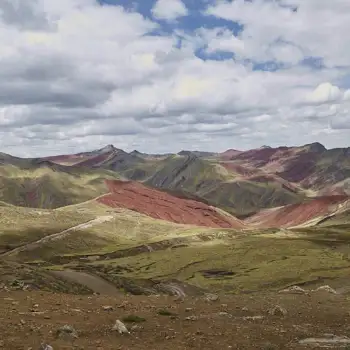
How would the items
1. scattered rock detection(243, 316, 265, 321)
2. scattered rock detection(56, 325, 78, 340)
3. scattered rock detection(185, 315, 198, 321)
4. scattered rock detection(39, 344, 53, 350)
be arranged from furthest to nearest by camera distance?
scattered rock detection(243, 316, 265, 321), scattered rock detection(185, 315, 198, 321), scattered rock detection(56, 325, 78, 340), scattered rock detection(39, 344, 53, 350)

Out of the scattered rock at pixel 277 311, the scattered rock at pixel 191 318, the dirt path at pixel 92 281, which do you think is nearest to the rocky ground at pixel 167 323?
the scattered rock at pixel 277 311

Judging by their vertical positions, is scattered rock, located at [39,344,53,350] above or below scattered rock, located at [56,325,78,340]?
above

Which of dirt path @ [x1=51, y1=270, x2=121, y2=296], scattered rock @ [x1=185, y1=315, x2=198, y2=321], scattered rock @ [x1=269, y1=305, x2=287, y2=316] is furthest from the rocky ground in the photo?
dirt path @ [x1=51, y1=270, x2=121, y2=296]

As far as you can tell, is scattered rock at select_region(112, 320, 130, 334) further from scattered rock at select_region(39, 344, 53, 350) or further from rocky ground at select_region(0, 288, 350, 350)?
scattered rock at select_region(39, 344, 53, 350)

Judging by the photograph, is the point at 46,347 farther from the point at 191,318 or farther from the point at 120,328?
the point at 191,318

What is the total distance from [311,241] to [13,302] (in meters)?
175

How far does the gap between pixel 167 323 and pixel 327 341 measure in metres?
8.19

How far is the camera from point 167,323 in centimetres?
2828

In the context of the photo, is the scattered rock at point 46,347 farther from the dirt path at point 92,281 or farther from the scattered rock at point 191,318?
the dirt path at point 92,281

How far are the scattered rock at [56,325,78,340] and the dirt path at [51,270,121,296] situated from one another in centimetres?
3076

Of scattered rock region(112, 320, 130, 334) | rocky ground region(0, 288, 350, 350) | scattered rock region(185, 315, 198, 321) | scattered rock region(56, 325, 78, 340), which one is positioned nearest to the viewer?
scattered rock region(56, 325, 78, 340)

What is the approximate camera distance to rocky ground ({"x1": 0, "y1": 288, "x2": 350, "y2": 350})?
23734 mm

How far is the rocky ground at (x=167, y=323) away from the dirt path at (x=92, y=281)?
19731 millimetres

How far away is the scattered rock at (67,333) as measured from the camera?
23312mm
